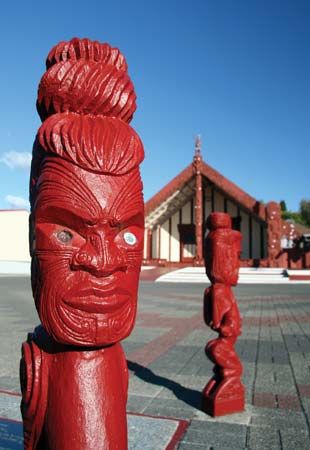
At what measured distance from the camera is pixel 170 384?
4.09 m

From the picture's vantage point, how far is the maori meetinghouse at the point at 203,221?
23.1 metres

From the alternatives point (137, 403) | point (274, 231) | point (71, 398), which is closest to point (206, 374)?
point (137, 403)

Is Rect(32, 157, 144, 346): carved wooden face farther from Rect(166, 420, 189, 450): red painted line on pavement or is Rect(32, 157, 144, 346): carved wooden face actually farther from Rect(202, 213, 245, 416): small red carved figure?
Rect(202, 213, 245, 416): small red carved figure

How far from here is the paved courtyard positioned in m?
2.92

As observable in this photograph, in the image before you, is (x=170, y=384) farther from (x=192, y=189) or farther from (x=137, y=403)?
(x=192, y=189)

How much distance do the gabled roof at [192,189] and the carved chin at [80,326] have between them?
2258cm

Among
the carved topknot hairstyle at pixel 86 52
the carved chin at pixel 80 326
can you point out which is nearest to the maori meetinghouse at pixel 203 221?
the carved topknot hairstyle at pixel 86 52

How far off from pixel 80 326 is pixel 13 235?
86.8ft

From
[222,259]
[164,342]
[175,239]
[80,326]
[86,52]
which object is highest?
[86,52]

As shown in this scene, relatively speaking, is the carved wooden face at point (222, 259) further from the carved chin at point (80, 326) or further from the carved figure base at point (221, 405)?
the carved chin at point (80, 326)

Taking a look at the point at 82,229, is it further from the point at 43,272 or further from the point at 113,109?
the point at 113,109

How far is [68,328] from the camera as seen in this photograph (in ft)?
4.71

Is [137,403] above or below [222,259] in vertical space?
below

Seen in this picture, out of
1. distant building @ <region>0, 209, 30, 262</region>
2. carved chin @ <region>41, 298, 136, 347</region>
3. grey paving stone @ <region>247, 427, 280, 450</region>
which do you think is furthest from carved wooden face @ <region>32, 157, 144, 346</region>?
distant building @ <region>0, 209, 30, 262</region>
